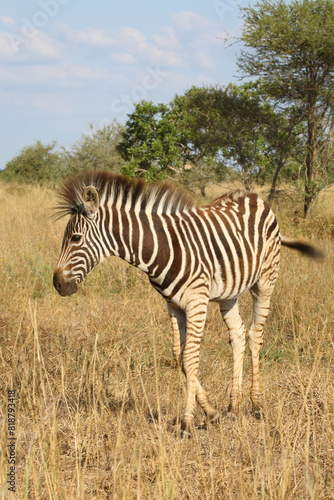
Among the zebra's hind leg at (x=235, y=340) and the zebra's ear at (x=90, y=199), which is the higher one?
the zebra's ear at (x=90, y=199)

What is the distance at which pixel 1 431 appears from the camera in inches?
120

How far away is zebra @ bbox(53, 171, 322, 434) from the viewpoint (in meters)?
3.39

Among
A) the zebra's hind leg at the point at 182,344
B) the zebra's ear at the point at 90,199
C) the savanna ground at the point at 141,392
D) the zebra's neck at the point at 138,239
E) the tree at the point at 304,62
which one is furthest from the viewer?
the tree at the point at 304,62

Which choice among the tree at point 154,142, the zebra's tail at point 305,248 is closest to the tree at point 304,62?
the tree at point 154,142

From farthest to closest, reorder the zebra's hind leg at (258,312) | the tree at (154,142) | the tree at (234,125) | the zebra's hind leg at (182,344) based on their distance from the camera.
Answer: the tree at (154,142)
the tree at (234,125)
the zebra's hind leg at (258,312)
the zebra's hind leg at (182,344)

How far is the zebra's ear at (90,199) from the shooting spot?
330cm

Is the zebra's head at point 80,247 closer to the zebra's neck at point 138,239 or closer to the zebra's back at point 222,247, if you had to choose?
the zebra's neck at point 138,239

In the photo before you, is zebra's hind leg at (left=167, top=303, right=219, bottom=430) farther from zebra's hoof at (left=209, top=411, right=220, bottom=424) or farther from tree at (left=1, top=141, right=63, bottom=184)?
tree at (left=1, top=141, right=63, bottom=184)

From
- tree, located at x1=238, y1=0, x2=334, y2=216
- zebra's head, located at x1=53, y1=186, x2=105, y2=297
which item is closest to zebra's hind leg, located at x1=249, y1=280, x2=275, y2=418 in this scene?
zebra's head, located at x1=53, y1=186, x2=105, y2=297

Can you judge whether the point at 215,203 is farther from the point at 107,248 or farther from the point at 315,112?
the point at 315,112

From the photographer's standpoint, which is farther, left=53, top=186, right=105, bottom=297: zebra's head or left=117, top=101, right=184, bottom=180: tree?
left=117, top=101, right=184, bottom=180: tree

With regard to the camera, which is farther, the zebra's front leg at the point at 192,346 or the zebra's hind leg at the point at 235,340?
the zebra's hind leg at the point at 235,340

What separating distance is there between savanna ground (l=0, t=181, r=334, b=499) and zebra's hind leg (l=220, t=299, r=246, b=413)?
0.22 metres

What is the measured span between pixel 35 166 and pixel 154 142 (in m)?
8.73
